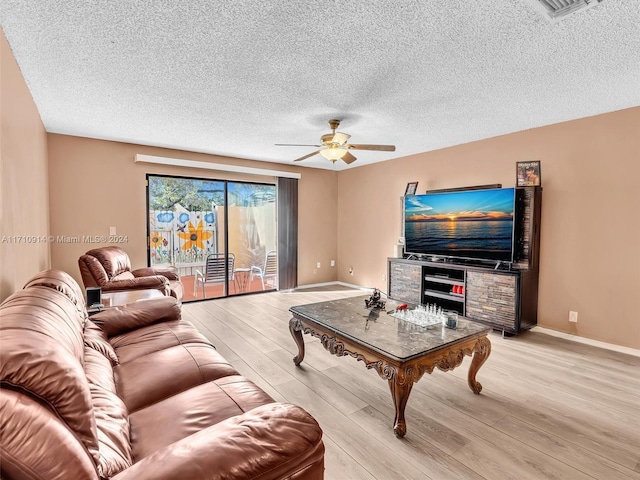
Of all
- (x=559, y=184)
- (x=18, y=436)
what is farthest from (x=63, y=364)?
(x=559, y=184)

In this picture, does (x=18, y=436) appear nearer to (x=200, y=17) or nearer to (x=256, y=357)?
(x=200, y=17)

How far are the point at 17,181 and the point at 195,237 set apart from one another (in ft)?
9.99

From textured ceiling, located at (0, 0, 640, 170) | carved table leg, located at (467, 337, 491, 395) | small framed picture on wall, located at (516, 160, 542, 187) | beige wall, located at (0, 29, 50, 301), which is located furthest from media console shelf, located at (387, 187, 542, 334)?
beige wall, located at (0, 29, 50, 301)

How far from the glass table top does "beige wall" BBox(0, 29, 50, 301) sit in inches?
78.2

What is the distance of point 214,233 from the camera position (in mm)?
5434

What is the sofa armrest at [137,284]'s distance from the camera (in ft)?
11.1

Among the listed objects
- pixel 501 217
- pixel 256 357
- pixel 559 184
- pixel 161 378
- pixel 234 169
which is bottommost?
pixel 256 357

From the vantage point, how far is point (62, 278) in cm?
198

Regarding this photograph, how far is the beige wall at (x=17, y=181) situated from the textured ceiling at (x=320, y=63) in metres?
0.21

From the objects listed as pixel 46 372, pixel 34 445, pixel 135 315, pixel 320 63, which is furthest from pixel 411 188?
pixel 34 445

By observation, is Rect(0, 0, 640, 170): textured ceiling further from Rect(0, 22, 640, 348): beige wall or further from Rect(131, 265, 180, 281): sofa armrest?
Rect(131, 265, 180, 281): sofa armrest

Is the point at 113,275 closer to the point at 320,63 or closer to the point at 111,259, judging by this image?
the point at 111,259

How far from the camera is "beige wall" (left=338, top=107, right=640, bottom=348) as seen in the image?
3.23m

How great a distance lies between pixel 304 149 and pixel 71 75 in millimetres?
2891
